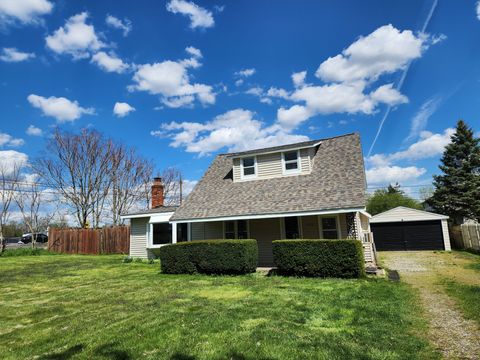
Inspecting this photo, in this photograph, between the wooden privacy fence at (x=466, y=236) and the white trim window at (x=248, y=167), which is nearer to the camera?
the white trim window at (x=248, y=167)

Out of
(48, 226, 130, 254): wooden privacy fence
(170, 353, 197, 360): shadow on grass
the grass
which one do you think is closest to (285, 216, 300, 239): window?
the grass

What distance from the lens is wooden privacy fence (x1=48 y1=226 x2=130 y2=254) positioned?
23.7 m

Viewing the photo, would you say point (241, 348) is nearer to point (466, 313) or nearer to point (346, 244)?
point (466, 313)

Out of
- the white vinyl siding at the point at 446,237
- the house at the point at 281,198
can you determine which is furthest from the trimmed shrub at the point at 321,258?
the white vinyl siding at the point at 446,237

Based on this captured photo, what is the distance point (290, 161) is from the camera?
1508cm

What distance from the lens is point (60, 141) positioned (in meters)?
29.1

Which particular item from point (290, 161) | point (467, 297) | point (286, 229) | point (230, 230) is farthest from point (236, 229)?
point (467, 297)

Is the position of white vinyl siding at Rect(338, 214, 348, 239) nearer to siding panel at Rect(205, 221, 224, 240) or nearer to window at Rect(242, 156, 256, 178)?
window at Rect(242, 156, 256, 178)

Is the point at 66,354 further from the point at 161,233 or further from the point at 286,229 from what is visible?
the point at 161,233

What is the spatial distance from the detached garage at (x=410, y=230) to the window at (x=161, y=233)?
15287mm

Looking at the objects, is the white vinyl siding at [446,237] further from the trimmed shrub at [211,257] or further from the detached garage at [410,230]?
the trimmed shrub at [211,257]

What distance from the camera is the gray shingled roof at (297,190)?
12.1m

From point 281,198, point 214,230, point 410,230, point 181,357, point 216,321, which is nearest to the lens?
point 181,357

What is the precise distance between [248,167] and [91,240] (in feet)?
51.1
